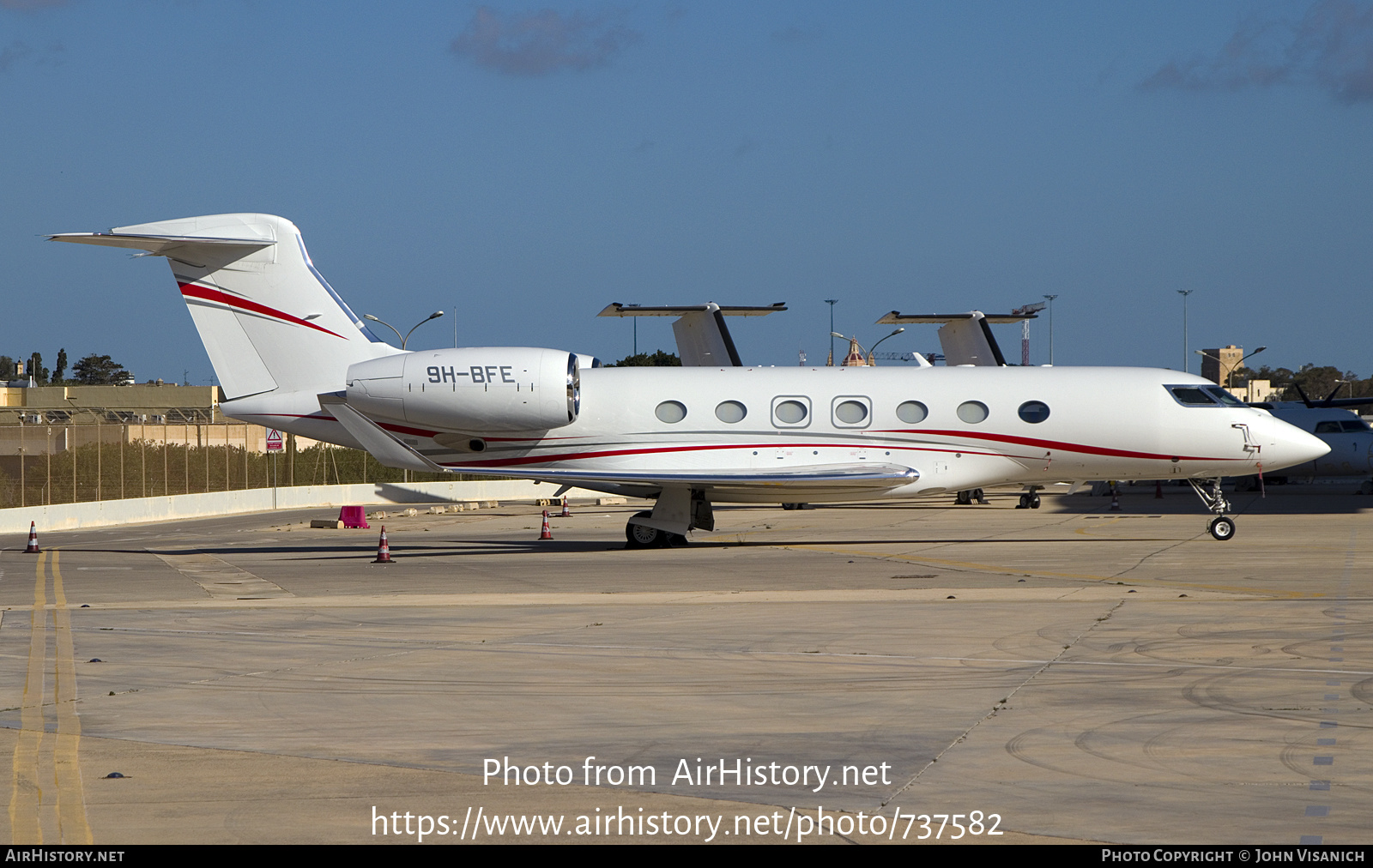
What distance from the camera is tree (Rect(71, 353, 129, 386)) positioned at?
486 ft

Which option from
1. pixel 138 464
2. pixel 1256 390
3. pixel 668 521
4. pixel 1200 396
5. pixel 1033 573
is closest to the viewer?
pixel 1033 573

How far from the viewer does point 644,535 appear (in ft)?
76.8

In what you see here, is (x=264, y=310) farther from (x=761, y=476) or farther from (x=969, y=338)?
(x=969, y=338)

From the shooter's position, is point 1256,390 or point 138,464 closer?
point 138,464

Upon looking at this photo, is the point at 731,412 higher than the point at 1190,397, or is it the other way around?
the point at 1190,397

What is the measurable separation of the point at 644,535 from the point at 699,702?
14.4 metres

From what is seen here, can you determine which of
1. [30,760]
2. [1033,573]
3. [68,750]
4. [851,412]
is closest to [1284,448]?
[1033,573]

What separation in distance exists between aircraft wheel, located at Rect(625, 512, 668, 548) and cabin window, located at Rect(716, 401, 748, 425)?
2.28 meters

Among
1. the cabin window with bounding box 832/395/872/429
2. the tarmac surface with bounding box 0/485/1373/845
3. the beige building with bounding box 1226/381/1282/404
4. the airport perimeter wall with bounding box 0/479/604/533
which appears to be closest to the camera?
the tarmac surface with bounding box 0/485/1373/845

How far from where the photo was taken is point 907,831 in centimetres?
596

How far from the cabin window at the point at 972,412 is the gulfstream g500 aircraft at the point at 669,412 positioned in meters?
0.02

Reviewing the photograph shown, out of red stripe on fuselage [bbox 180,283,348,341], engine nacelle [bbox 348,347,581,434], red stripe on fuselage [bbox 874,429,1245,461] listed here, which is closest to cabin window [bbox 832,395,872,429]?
red stripe on fuselage [bbox 874,429,1245,461]

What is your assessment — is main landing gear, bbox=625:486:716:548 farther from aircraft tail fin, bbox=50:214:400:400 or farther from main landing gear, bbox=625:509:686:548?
aircraft tail fin, bbox=50:214:400:400
